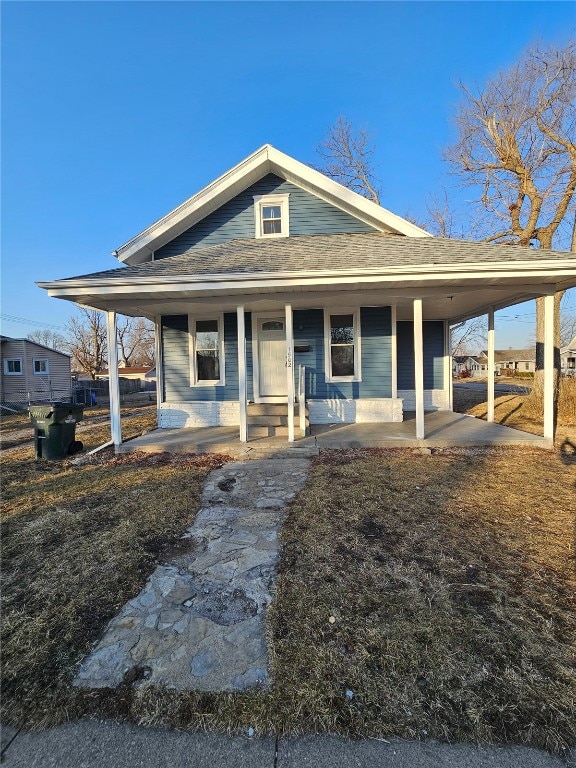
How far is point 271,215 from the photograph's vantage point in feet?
30.7

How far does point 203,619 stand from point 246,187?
369 inches

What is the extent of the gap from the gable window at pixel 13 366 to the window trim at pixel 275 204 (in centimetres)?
2070

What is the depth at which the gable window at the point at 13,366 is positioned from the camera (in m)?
22.4

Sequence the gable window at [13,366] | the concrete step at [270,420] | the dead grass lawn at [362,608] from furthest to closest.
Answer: the gable window at [13,366] → the concrete step at [270,420] → the dead grass lawn at [362,608]

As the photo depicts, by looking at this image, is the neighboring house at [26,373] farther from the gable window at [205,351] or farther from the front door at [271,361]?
the front door at [271,361]

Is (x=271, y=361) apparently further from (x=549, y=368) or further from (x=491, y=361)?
(x=549, y=368)

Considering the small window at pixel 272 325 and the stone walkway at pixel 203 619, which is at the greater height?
the small window at pixel 272 325

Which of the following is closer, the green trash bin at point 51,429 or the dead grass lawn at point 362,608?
the dead grass lawn at point 362,608

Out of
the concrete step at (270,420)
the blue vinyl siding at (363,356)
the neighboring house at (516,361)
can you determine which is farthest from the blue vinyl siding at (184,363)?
the neighboring house at (516,361)

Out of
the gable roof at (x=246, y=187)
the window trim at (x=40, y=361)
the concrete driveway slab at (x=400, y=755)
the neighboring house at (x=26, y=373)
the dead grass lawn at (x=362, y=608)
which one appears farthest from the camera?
the window trim at (x=40, y=361)

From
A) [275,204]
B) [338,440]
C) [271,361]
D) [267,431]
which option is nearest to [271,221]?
[275,204]

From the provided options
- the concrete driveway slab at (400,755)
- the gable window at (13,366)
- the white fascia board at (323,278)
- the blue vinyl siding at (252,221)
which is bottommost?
the concrete driveway slab at (400,755)

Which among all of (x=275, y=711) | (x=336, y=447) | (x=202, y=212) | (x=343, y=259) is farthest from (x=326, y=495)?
(x=202, y=212)

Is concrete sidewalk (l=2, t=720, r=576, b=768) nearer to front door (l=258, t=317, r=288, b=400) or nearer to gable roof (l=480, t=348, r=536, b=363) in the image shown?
front door (l=258, t=317, r=288, b=400)
